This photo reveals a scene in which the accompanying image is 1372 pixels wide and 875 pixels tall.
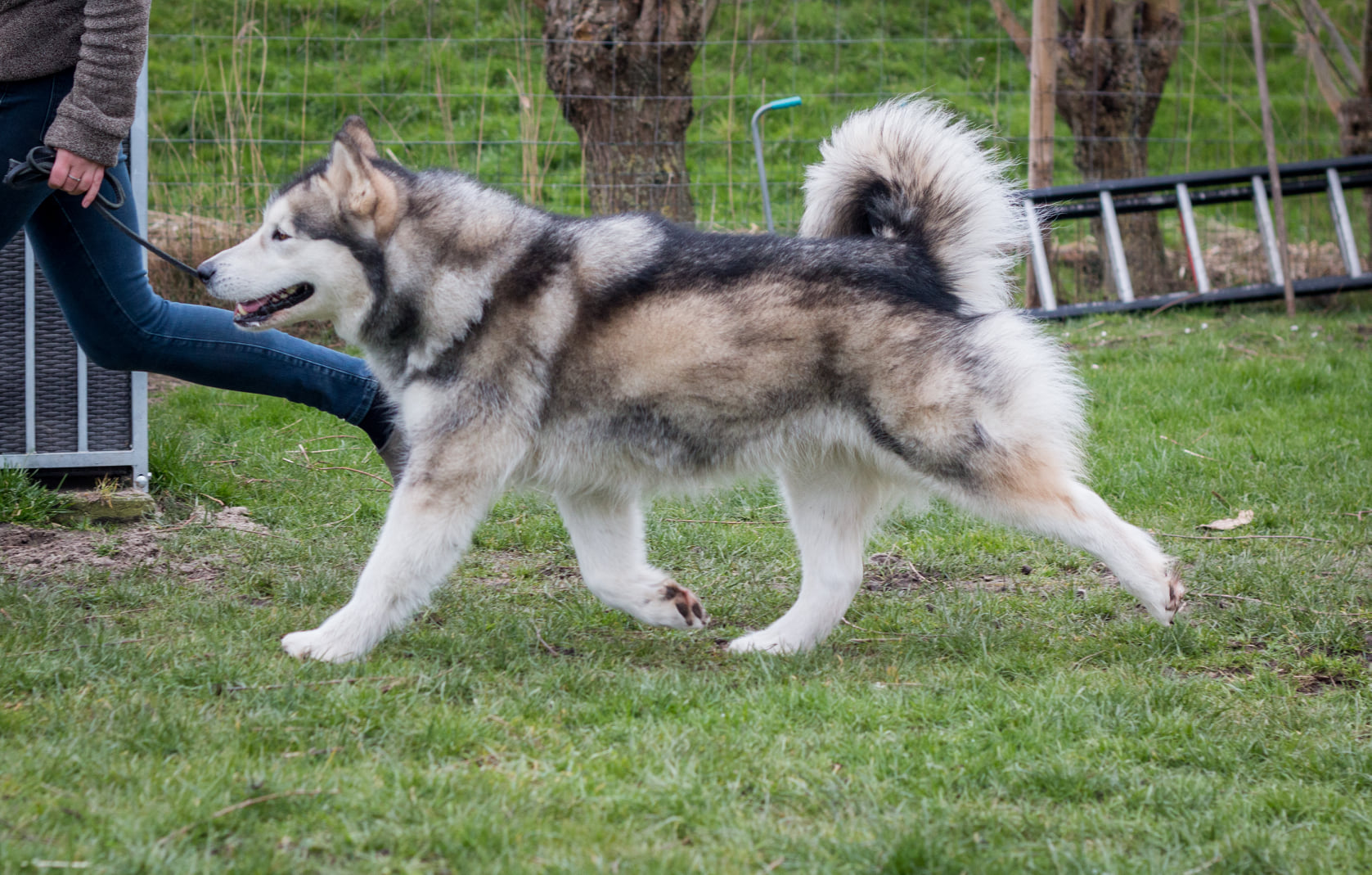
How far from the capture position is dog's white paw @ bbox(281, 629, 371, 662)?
304 cm

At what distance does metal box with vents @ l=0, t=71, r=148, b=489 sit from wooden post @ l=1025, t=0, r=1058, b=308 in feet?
19.3

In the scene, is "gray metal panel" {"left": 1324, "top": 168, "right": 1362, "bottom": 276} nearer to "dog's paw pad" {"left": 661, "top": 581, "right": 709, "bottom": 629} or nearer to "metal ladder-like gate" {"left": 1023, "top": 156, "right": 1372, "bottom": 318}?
"metal ladder-like gate" {"left": 1023, "top": 156, "right": 1372, "bottom": 318}

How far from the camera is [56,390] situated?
4.45m

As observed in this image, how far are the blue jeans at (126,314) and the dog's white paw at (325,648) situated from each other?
1.12 metres

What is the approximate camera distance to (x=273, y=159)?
819 centimetres

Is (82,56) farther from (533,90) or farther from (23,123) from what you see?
(533,90)

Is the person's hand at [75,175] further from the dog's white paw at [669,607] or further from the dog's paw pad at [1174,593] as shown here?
the dog's paw pad at [1174,593]

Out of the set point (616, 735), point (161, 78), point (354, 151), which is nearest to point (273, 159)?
point (161, 78)

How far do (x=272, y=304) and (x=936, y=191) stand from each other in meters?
1.82

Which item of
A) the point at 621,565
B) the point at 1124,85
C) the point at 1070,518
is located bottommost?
the point at 621,565

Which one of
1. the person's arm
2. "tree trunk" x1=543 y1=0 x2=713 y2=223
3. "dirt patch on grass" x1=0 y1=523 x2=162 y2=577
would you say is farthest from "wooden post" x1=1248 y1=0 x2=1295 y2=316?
"dirt patch on grass" x1=0 y1=523 x2=162 y2=577

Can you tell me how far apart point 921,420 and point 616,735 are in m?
1.09

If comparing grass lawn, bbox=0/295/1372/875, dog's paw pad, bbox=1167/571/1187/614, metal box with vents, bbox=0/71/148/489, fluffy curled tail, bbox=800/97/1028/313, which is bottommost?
grass lawn, bbox=0/295/1372/875

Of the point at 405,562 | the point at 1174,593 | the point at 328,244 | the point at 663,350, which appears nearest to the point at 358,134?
the point at 328,244
